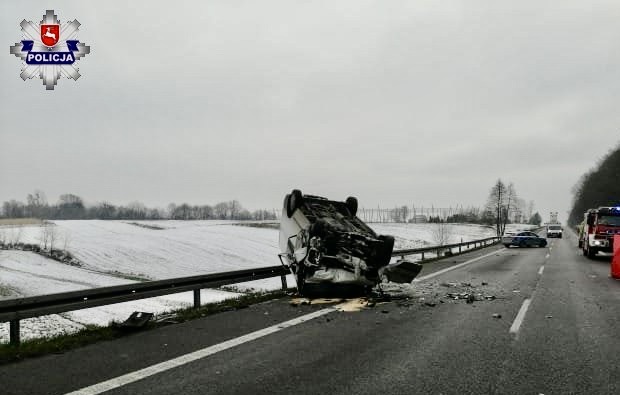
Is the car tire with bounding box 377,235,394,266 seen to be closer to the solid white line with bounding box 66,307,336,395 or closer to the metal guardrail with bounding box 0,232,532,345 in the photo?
the solid white line with bounding box 66,307,336,395

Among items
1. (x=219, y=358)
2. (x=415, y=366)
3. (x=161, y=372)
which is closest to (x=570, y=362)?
(x=415, y=366)

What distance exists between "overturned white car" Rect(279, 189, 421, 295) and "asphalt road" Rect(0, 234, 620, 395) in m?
0.99

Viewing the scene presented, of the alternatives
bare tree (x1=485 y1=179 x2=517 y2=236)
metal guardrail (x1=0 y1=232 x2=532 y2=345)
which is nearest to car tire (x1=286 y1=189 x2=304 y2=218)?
metal guardrail (x1=0 y1=232 x2=532 y2=345)

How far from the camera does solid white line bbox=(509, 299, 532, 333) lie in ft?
23.3

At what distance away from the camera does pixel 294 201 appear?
34.8 feet

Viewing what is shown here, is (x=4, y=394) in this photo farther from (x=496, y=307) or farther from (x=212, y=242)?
(x=212, y=242)

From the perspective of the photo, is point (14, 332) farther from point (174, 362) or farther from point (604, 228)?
point (604, 228)

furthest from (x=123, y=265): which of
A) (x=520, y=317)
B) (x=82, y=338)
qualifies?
(x=520, y=317)

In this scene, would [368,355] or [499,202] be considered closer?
[368,355]

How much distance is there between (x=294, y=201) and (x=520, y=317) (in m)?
5.28

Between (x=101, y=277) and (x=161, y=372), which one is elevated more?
(x=161, y=372)

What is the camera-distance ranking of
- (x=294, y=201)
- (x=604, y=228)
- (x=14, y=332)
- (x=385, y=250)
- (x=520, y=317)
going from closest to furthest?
(x=14, y=332) → (x=520, y=317) → (x=385, y=250) → (x=294, y=201) → (x=604, y=228)

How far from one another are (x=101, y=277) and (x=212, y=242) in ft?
69.1

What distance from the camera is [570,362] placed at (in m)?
5.27
